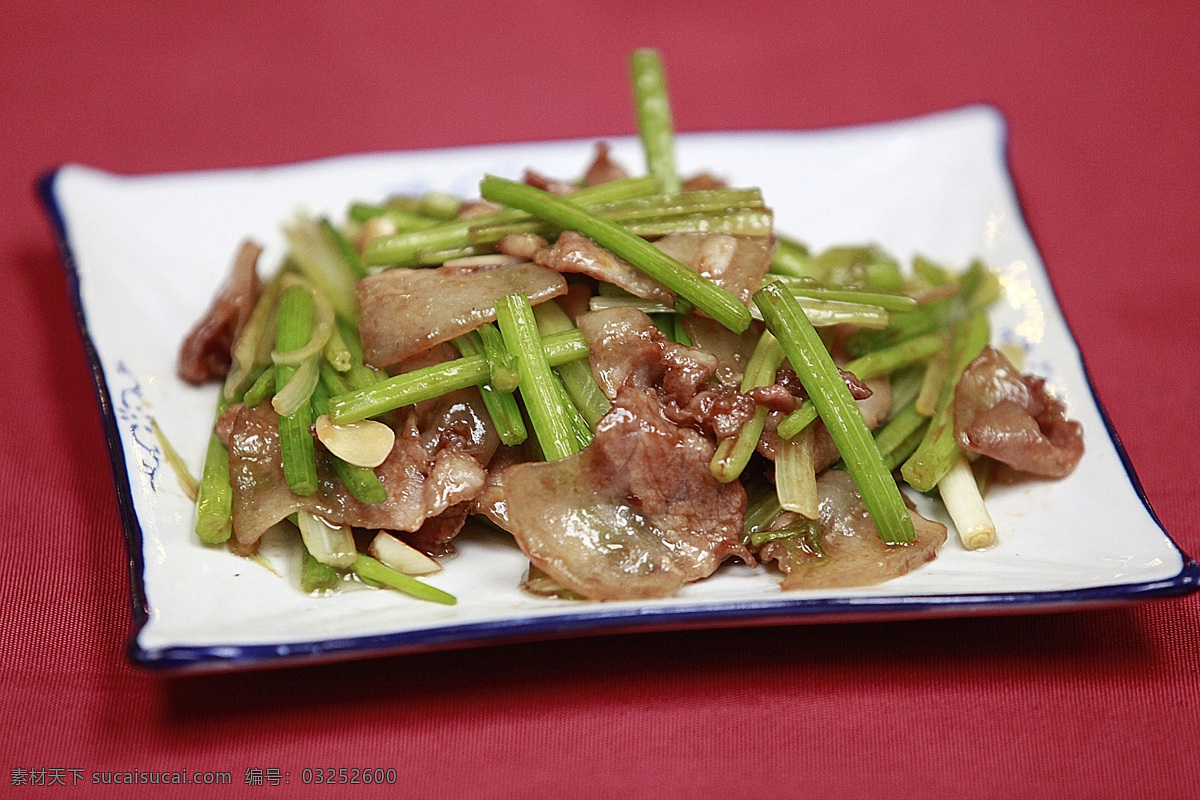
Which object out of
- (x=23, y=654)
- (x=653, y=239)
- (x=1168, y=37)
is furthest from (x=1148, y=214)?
(x=23, y=654)

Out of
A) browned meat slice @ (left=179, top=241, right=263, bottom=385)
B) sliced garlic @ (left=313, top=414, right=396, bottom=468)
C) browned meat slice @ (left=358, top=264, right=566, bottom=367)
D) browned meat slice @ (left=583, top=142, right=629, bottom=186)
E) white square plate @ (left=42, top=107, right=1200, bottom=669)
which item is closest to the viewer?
white square plate @ (left=42, top=107, right=1200, bottom=669)

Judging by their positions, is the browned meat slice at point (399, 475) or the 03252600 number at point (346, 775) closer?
the 03252600 number at point (346, 775)

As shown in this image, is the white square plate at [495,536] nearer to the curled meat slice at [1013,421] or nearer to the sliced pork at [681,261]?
the curled meat slice at [1013,421]

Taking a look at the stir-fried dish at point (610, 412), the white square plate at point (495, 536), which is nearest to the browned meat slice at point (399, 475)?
the stir-fried dish at point (610, 412)

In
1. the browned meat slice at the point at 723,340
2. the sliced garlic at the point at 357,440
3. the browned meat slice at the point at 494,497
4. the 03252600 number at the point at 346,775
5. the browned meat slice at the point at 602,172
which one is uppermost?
the browned meat slice at the point at 602,172

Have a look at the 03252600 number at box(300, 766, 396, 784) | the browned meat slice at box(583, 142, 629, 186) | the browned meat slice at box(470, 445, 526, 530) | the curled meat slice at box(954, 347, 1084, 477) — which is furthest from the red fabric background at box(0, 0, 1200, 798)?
the browned meat slice at box(583, 142, 629, 186)

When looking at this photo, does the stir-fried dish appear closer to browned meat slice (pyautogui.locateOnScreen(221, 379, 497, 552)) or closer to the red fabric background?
browned meat slice (pyautogui.locateOnScreen(221, 379, 497, 552))

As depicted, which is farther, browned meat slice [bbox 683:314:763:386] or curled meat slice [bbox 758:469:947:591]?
browned meat slice [bbox 683:314:763:386]

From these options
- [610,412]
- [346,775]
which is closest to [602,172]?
[610,412]
